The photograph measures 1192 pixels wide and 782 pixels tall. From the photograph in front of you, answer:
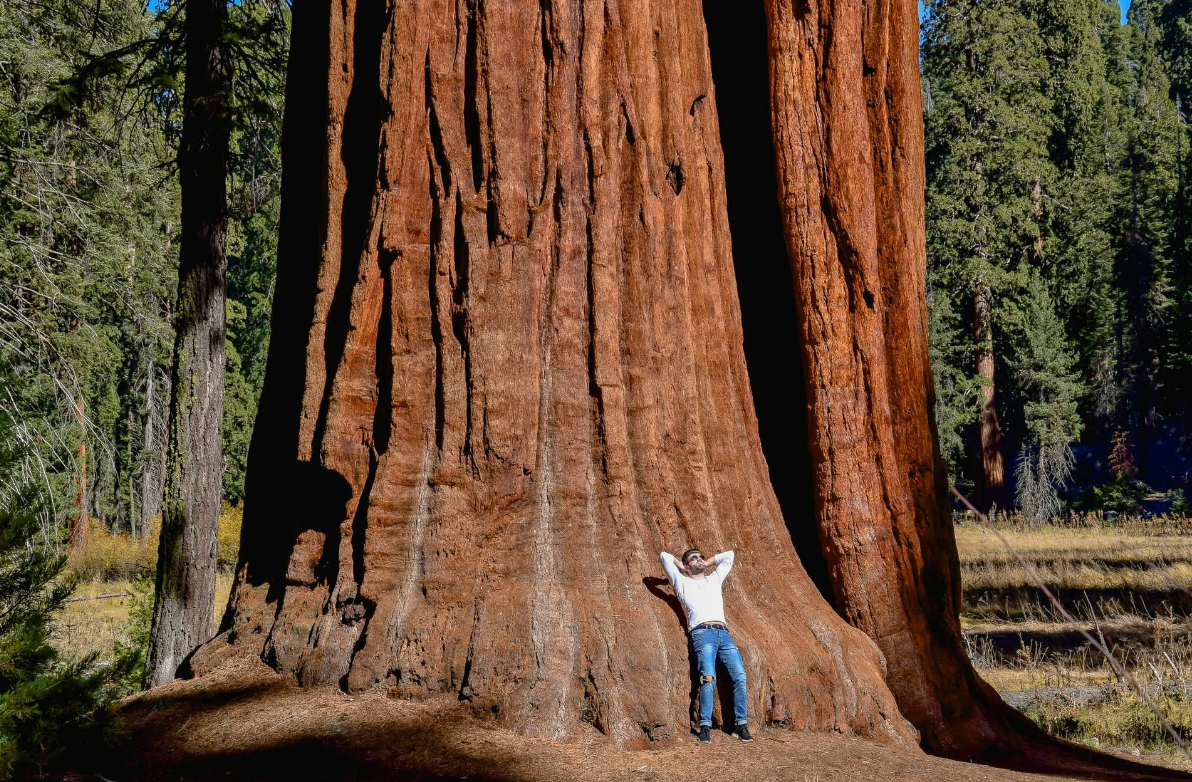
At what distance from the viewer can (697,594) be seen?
555 cm

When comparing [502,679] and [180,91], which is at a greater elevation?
[180,91]

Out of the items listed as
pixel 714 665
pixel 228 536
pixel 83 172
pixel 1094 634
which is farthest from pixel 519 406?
pixel 228 536

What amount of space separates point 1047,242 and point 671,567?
32536 mm

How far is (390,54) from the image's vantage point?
5863 millimetres

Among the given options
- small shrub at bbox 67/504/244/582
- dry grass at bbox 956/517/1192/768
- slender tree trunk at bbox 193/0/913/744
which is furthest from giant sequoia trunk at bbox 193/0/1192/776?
small shrub at bbox 67/504/244/582

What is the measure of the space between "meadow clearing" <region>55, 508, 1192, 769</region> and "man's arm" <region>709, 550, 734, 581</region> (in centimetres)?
158

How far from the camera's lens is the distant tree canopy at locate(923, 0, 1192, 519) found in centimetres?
3070

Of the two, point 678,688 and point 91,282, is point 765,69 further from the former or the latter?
point 91,282

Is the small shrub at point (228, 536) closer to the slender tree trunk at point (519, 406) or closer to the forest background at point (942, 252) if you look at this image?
the forest background at point (942, 252)

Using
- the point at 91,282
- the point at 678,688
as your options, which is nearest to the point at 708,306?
the point at 678,688

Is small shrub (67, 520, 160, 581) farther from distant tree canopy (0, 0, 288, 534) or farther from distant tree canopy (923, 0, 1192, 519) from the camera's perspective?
distant tree canopy (923, 0, 1192, 519)

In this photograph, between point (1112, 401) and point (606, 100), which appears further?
point (1112, 401)

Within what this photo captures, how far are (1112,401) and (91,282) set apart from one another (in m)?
47.6

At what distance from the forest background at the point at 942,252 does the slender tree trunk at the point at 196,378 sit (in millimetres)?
334
